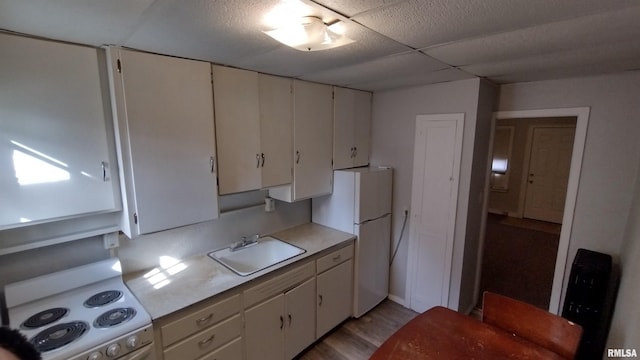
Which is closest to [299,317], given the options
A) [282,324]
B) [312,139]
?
[282,324]

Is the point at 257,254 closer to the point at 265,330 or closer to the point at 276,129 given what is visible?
the point at 265,330

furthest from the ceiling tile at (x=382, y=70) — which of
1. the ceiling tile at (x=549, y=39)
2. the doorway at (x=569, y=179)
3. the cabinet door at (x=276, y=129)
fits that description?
the doorway at (x=569, y=179)

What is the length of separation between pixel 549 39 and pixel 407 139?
1503 millimetres

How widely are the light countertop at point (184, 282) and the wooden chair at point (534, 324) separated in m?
1.23

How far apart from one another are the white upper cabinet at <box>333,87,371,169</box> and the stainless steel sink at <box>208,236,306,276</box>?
898 millimetres

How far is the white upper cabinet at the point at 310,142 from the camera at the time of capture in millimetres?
2352

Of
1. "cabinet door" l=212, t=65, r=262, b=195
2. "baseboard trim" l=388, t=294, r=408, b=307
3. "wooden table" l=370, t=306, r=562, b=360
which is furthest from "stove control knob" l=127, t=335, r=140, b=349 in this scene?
"baseboard trim" l=388, t=294, r=408, b=307

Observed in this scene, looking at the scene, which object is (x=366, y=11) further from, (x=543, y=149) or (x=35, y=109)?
(x=543, y=149)

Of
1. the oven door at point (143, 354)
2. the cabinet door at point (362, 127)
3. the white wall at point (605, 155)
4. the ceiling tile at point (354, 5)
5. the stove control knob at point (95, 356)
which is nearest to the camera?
the ceiling tile at point (354, 5)

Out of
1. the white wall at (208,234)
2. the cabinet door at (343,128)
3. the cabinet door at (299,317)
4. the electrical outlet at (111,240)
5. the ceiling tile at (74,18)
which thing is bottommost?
the cabinet door at (299,317)

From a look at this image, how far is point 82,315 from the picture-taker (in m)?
1.42

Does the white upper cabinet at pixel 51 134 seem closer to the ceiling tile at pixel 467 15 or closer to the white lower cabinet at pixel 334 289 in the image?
the ceiling tile at pixel 467 15

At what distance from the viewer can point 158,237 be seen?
1955 mm

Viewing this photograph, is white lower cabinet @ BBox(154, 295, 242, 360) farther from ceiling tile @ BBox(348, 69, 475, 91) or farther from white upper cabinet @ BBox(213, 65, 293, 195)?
ceiling tile @ BBox(348, 69, 475, 91)
